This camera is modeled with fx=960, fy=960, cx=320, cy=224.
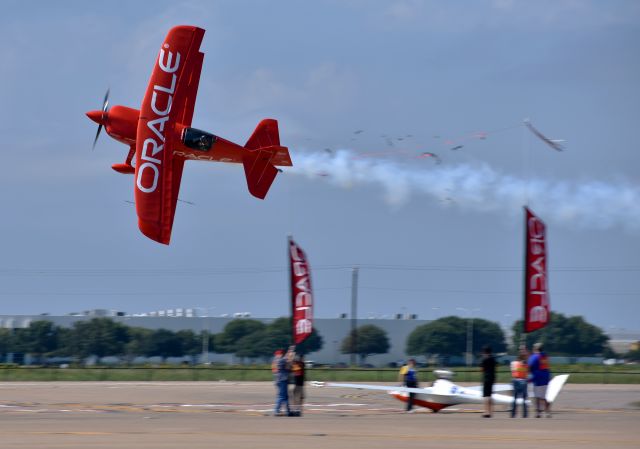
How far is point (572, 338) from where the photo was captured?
112875 millimetres

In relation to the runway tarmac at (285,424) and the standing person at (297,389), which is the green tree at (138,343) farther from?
the standing person at (297,389)

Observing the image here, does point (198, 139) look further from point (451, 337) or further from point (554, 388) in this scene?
point (451, 337)

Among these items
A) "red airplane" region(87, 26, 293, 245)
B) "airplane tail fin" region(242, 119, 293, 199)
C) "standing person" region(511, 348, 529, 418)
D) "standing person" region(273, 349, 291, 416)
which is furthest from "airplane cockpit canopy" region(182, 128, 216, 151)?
"standing person" region(511, 348, 529, 418)

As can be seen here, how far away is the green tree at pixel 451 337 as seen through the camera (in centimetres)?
11781

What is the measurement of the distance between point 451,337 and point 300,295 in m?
77.7

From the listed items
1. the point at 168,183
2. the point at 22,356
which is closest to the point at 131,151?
the point at 168,183

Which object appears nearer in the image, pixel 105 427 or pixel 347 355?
pixel 105 427

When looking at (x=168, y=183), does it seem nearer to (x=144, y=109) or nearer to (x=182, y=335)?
(x=144, y=109)

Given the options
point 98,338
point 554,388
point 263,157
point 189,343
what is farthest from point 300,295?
point 189,343

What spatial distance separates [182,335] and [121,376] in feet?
214

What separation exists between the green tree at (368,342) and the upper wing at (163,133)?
8696cm

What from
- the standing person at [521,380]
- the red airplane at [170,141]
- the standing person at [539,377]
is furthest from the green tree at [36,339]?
the standing person at [539,377]

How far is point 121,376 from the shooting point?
51875 mm

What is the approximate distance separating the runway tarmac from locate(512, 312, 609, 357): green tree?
80.1 m
